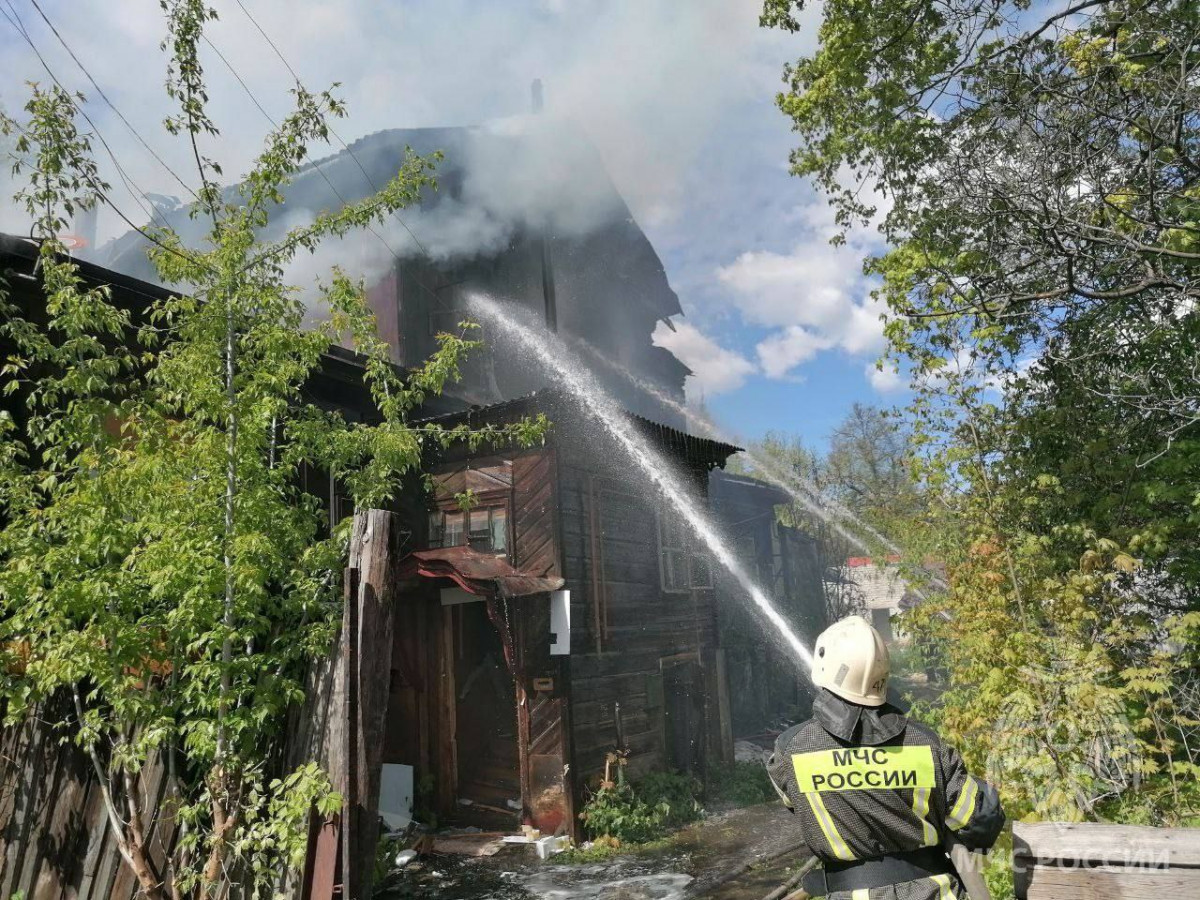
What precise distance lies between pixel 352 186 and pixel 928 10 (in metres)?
16.1

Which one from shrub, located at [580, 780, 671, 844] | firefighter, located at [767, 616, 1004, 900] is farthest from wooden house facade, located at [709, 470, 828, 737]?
firefighter, located at [767, 616, 1004, 900]

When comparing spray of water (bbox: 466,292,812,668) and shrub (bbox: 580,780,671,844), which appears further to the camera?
spray of water (bbox: 466,292,812,668)

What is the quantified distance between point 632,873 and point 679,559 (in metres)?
6.81

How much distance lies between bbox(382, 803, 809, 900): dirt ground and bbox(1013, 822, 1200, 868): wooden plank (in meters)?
6.29

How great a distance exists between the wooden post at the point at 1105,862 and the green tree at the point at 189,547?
3132 millimetres

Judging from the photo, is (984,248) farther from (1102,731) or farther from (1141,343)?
(1102,731)

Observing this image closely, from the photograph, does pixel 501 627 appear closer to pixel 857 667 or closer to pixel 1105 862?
pixel 857 667

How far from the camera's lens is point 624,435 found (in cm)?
1352

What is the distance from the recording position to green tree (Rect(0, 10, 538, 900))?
4.57 meters

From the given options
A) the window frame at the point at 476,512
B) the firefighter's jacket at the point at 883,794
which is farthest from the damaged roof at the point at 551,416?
the firefighter's jacket at the point at 883,794

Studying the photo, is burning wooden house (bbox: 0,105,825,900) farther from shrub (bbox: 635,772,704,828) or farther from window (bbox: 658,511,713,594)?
shrub (bbox: 635,772,704,828)

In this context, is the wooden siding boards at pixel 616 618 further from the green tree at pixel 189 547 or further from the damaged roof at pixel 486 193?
the damaged roof at pixel 486 193

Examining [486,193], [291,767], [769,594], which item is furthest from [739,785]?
[486,193]

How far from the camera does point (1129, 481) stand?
7.53 meters
